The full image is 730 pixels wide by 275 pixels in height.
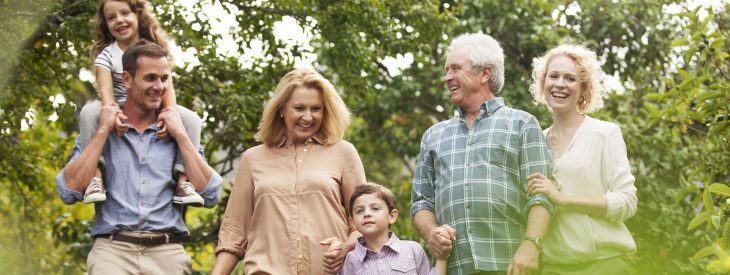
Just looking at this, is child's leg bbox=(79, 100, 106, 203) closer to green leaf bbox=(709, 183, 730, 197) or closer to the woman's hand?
the woman's hand

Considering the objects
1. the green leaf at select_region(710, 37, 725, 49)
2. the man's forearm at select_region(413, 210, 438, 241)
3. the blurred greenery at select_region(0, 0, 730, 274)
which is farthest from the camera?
the blurred greenery at select_region(0, 0, 730, 274)

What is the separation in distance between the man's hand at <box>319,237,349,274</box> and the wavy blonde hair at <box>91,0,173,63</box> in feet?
4.61

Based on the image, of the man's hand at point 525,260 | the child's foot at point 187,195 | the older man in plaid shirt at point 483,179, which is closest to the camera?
the man's hand at point 525,260

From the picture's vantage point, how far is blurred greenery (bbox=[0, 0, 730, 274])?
26.4ft

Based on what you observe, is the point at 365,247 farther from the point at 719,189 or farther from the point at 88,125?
the point at 719,189

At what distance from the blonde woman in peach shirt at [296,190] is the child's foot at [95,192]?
1.76ft

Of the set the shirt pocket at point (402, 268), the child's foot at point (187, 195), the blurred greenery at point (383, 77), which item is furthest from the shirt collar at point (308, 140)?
the blurred greenery at point (383, 77)

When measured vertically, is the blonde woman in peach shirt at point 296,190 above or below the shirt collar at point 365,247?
above

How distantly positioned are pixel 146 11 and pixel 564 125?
2086 millimetres

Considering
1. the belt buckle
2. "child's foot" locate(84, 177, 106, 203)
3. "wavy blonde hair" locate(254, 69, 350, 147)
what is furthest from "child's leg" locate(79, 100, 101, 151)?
"wavy blonde hair" locate(254, 69, 350, 147)

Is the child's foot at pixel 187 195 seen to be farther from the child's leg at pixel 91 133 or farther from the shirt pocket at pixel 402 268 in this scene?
the shirt pocket at pixel 402 268

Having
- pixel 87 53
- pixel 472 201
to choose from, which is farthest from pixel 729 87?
pixel 87 53

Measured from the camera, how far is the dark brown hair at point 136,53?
4895 mm

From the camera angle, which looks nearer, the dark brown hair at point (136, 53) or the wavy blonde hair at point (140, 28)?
the dark brown hair at point (136, 53)
